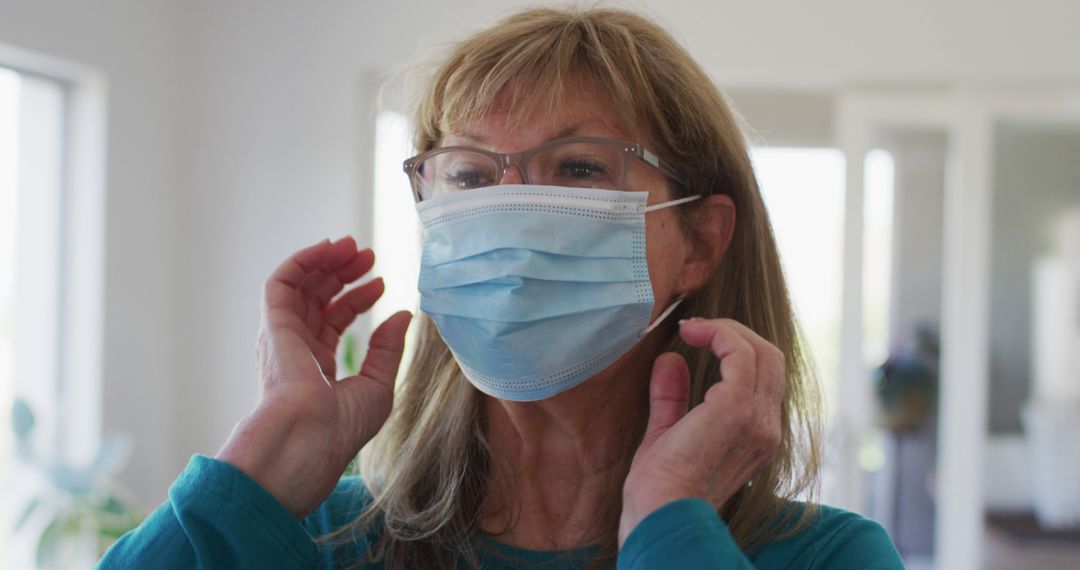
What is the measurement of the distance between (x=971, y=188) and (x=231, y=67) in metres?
2.77

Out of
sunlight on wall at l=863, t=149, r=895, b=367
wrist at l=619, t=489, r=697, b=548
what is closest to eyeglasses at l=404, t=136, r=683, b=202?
wrist at l=619, t=489, r=697, b=548

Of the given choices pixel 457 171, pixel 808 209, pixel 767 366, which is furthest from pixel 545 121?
pixel 808 209

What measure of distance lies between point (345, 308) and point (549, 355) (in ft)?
1.19

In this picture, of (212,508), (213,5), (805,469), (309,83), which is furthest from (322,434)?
(213,5)

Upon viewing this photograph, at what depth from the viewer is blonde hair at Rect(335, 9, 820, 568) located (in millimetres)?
1093

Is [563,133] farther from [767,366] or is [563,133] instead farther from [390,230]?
[390,230]

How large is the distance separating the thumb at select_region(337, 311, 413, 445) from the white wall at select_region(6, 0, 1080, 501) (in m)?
2.31

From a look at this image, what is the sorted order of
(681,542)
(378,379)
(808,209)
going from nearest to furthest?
(681,542)
(378,379)
(808,209)

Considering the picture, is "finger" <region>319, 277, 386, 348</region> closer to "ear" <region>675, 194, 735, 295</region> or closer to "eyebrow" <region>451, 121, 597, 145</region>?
"eyebrow" <region>451, 121, 597, 145</region>

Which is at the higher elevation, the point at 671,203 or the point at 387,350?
the point at 671,203

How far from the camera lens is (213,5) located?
11.5 feet

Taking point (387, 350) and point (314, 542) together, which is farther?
point (387, 350)

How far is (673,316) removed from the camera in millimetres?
1196

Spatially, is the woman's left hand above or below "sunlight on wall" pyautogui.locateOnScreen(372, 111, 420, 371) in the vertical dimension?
below
